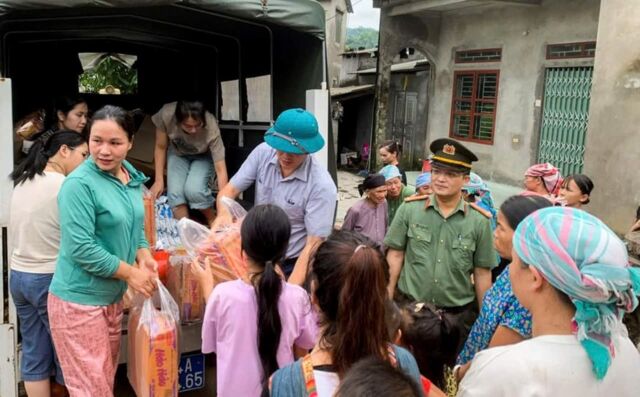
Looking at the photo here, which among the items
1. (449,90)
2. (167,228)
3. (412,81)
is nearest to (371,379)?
(167,228)

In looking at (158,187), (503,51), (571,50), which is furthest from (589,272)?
(503,51)

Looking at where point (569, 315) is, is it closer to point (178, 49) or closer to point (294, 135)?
point (294, 135)

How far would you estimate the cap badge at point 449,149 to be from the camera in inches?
115

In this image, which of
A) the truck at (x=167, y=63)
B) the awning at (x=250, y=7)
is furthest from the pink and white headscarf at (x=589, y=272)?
the awning at (x=250, y=7)

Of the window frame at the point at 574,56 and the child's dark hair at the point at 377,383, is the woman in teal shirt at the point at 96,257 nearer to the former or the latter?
the child's dark hair at the point at 377,383

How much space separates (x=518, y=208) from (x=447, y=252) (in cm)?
64

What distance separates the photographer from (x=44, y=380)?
9.37ft

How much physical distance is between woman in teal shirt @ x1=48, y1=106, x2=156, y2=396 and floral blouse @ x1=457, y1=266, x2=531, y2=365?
1531 millimetres

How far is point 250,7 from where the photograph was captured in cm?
355

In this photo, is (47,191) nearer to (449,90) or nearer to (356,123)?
(449,90)

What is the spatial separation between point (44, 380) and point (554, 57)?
933cm

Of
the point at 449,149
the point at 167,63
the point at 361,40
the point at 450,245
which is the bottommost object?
the point at 450,245

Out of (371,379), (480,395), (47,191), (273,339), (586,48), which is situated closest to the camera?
(371,379)

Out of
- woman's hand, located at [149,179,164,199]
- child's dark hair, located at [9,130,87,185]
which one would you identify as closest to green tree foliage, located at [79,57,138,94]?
woman's hand, located at [149,179,164,199]
